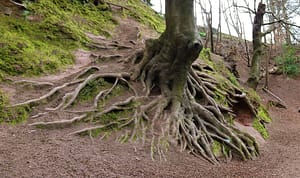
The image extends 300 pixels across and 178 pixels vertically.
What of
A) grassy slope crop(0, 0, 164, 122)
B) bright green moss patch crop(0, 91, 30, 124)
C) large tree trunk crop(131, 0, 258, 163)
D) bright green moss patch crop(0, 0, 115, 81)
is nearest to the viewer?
bright green moss patch crop(0, 91, 30, 124)

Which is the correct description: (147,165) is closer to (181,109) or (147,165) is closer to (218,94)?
(181,109)

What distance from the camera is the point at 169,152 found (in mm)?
6191

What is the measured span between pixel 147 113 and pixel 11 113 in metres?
2.48

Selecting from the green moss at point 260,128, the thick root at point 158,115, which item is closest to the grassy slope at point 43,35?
the thick root at point 158,115

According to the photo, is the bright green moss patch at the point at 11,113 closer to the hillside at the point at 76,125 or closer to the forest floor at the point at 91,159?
the hillside at the point at 76,125

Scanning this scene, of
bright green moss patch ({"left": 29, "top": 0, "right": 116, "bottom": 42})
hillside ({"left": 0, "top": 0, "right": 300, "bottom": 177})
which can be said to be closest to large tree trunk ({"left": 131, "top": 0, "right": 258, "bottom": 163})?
hillside ({"left": 0, "top": 0, "right": 300, "bottom": 177})

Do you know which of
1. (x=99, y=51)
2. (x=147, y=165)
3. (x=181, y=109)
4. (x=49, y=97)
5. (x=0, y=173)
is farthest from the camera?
(x=99, y=51)

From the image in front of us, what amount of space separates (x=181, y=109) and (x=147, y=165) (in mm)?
2012

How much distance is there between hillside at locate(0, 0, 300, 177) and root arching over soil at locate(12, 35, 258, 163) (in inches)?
3.1

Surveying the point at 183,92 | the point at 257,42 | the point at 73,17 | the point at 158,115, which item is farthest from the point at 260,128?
the point at 73,17

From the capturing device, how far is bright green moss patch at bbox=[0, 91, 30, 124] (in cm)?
588

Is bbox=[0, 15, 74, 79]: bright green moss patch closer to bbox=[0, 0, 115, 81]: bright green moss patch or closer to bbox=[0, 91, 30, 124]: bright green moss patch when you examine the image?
Result: bbox=[0, 0, 115, 81]: bright green moss patch

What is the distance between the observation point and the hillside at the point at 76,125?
495 cm

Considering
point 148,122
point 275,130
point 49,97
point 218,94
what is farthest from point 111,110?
point 275,130
